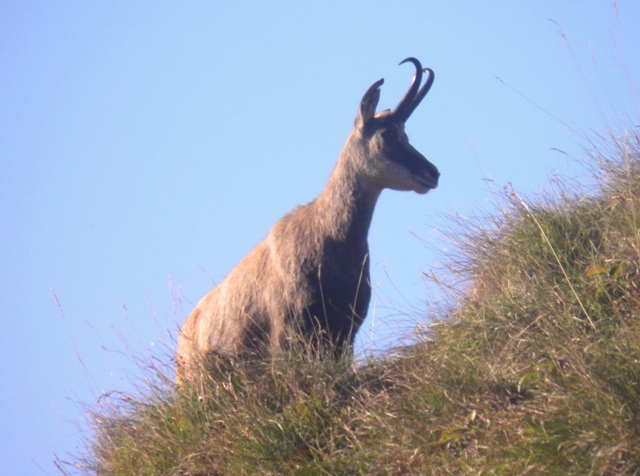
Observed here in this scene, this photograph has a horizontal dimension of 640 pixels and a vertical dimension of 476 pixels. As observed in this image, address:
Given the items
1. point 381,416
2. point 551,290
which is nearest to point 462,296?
point 551,290

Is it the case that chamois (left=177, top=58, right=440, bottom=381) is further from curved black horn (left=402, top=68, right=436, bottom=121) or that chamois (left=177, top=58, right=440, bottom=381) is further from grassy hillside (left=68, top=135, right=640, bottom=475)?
grassy hillside (left=68, top=135, right=640, bottom=475)

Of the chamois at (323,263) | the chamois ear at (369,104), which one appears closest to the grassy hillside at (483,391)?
the chamois at (323,263)

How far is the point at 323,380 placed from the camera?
6512 mm

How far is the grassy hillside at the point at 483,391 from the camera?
4848mm

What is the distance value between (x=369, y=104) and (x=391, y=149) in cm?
63

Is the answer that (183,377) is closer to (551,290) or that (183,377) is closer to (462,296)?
(462,296)

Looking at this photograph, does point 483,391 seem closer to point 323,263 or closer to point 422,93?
point 323,263

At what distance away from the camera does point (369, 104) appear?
30.9 ft

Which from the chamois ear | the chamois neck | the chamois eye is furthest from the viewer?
the chamois ear

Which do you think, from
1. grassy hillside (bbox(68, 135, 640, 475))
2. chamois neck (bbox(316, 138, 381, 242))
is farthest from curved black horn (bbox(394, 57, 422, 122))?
grassy hillside (bbox(68, 135, 640, 475))

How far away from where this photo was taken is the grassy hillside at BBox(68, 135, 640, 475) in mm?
4848

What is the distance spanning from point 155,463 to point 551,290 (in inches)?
123

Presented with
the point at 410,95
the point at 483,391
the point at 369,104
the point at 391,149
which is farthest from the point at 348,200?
the point at 483,391

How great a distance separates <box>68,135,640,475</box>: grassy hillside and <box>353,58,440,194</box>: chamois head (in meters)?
1.41
